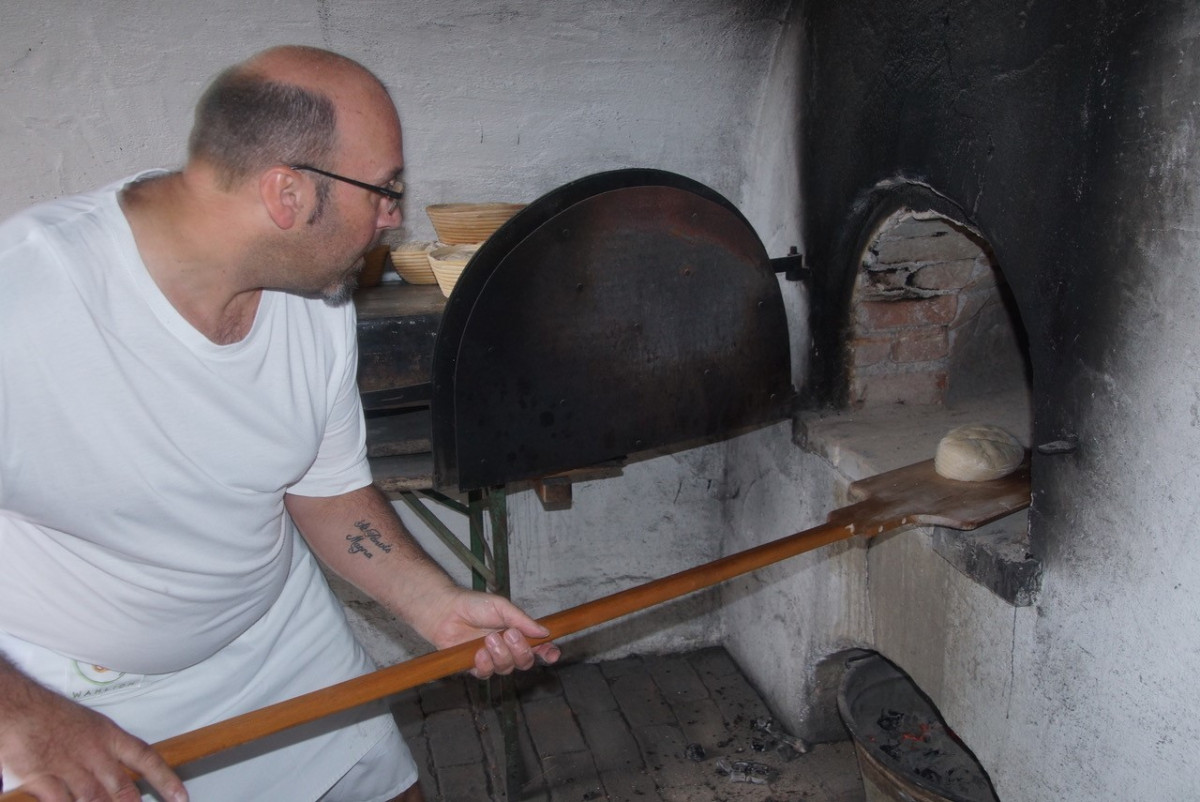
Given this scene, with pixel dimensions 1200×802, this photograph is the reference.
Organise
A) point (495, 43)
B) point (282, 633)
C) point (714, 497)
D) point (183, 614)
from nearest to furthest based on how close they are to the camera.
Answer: point (183, 614) < point (282, 633) < point (495, 43) < point (714, 497)

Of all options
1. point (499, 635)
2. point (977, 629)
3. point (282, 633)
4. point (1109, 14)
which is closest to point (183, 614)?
point (282, 633)

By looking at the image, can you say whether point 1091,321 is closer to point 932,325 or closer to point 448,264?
point 932,325

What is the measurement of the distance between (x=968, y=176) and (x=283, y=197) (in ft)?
4.70

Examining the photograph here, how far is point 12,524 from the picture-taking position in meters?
1.63

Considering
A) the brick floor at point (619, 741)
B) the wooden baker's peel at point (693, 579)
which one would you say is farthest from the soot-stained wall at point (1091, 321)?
the brick floor at point (619, 741)

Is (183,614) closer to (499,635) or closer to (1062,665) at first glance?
(499,635)

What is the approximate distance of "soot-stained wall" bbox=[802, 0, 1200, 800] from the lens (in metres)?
1.63

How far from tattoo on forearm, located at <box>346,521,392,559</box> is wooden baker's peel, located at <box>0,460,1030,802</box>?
302 millimetres

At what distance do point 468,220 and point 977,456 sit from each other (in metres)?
1.54

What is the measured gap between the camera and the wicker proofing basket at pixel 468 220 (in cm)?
289

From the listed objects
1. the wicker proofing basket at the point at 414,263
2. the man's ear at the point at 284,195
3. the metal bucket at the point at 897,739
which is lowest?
the metal bucket at the point at 897,739

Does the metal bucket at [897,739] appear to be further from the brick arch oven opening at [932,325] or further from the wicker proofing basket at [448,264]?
the wicker proofing basket at [448,264]

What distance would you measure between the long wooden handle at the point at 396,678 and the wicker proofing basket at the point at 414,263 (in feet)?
5.07

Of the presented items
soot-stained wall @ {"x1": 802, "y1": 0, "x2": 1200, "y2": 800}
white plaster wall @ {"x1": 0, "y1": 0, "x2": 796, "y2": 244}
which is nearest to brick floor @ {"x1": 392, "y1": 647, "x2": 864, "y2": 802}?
soot-stained wall @ {"x1": 802, "y1": 0, "x2": 1200, "y2": 800}
